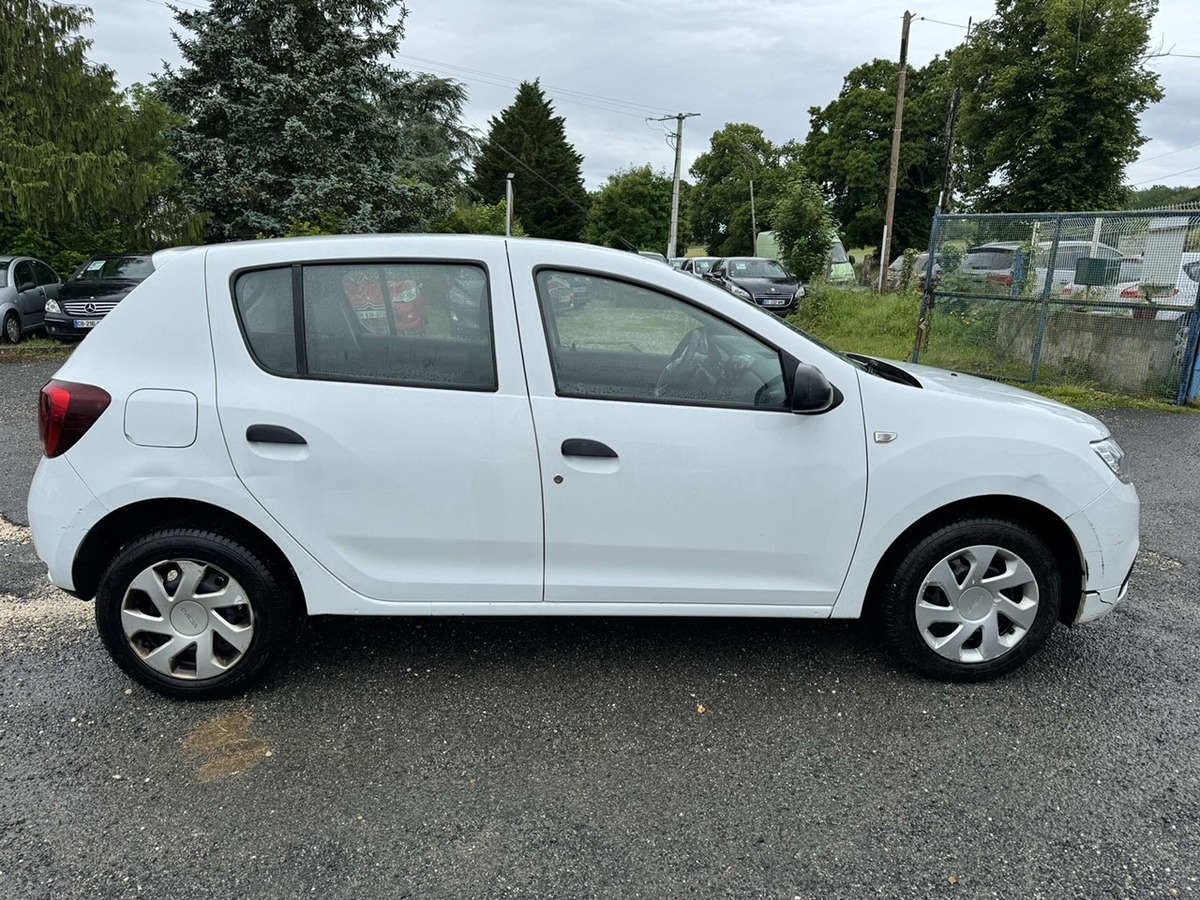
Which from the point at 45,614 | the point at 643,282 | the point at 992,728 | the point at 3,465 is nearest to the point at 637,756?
the point at 992,728

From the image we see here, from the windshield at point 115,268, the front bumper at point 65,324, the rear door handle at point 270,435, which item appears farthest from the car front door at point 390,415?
the windshield at point 115,268

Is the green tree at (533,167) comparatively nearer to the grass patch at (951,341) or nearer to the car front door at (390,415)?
the grass patch at (951,341)

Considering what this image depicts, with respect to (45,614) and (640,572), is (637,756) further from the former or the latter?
(45,614)

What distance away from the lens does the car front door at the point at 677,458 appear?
111 inches

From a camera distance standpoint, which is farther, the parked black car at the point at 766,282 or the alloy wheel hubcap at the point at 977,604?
the parked black car at the point at 766,282

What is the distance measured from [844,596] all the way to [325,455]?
1.97 m

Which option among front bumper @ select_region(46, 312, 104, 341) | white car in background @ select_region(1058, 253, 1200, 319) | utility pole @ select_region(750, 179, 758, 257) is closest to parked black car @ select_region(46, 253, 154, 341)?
front bumper @ select_region(46, 312, 104, 341)

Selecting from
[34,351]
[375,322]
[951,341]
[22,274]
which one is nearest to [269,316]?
[375,322]

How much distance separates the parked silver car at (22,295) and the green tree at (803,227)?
1559 centimetres

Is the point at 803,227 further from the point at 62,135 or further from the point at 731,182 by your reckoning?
the point at 731,182

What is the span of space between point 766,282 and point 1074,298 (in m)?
11.3

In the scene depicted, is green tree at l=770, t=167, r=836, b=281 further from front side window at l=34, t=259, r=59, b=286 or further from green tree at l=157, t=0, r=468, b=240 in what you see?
front side window at l=34, t=259, r=59, b=286

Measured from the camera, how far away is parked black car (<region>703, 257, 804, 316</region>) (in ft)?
65.0

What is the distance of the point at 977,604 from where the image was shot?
9.97ft
